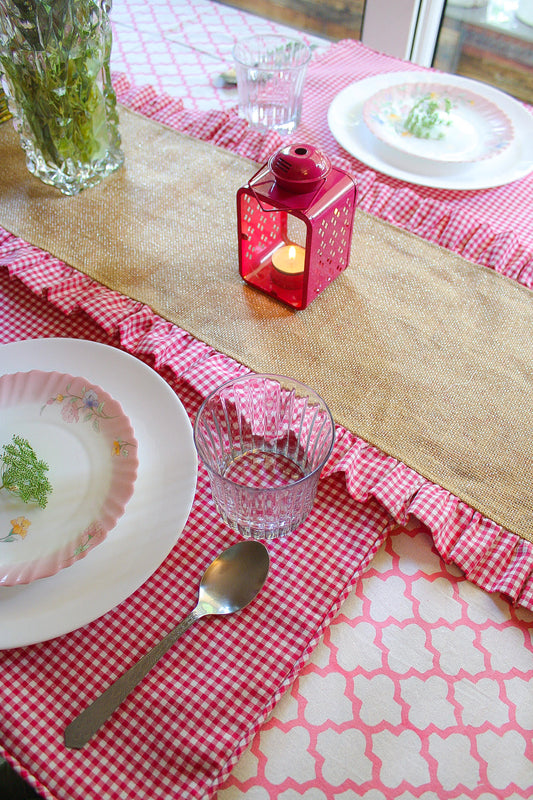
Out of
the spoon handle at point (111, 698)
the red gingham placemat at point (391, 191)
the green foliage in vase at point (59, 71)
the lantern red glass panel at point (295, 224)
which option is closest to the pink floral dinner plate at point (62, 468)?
the spoon handle at point (111, 698)

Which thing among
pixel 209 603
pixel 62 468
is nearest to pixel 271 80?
pixel 62 468

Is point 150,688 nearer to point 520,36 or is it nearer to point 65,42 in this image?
point 65,42

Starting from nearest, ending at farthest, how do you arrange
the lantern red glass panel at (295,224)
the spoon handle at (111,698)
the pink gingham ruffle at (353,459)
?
1. the spoon handle at (111,698)
2. the pink gingham ruffle at (353,459)
3. the lantern red glass panel at (295,224)

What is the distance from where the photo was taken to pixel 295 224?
102cm

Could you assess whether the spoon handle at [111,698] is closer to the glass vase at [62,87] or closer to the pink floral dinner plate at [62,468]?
the pink floral dinner plate at [62,468]

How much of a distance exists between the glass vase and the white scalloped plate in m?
0.46

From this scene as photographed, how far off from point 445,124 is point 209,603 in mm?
942

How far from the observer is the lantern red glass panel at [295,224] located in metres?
0.82

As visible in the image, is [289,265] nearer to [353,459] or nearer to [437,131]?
[353,459]

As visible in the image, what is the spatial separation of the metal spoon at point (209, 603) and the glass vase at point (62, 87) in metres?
0.69

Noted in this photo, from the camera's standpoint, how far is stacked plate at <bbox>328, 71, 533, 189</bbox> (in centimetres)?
113

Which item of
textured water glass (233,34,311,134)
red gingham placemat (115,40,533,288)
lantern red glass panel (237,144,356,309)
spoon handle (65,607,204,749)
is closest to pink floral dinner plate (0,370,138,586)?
spoon handle (65,607,204,749)

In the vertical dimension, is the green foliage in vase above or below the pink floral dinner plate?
above

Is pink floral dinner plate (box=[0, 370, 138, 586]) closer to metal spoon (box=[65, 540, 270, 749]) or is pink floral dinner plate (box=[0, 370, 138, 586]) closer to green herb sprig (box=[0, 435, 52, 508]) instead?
green herb sprig (box=[0, 435, 52, 508])
